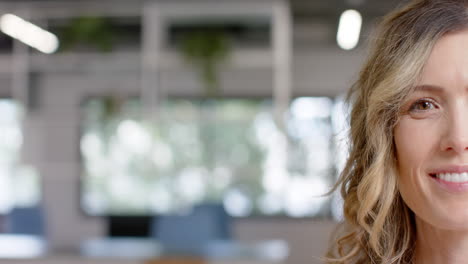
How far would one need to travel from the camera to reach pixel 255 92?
7.64 metres

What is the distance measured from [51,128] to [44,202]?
922 millimetres

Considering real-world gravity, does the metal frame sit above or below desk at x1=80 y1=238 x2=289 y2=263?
above

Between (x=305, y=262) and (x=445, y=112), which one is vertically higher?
(x=445, y=112)

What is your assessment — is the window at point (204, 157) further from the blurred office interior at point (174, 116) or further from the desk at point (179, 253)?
the desk at point (179, 253)

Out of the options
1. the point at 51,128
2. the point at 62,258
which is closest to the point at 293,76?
the point at 51,128

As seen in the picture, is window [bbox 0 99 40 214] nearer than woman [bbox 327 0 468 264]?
No

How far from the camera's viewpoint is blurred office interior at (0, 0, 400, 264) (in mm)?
6465

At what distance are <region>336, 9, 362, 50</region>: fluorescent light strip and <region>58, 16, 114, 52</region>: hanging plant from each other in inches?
94.5

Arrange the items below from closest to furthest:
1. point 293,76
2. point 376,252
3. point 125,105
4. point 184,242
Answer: point 376,252
point 184,242
point 125,105
point 293,76

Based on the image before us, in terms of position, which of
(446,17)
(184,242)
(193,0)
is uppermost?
(193,0)

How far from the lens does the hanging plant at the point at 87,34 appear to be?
653cm

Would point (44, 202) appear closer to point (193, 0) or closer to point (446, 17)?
point (193, 0)

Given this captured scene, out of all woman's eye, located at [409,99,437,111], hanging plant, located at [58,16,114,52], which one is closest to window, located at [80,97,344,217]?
hanging plant, located at [58,16,114,52]

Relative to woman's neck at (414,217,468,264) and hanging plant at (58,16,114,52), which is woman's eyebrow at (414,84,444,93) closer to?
woman's neck at (414,217,468,264)
